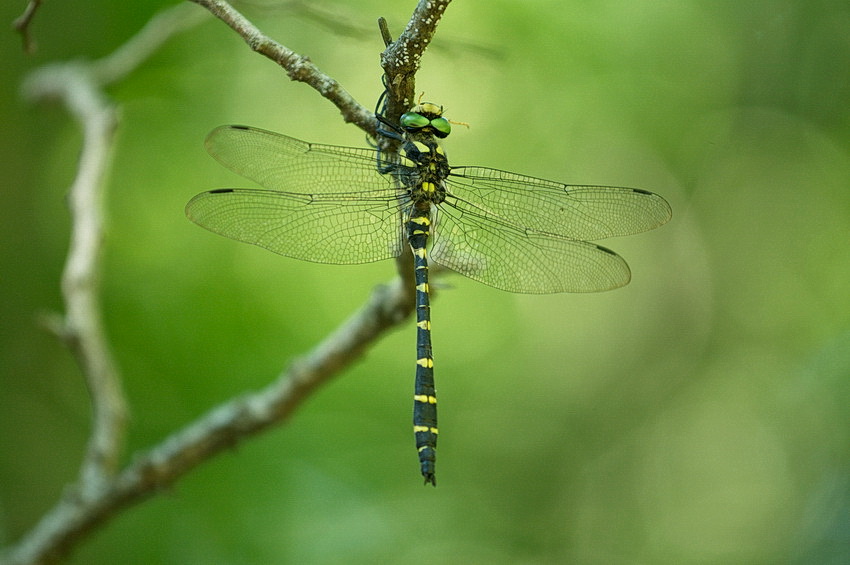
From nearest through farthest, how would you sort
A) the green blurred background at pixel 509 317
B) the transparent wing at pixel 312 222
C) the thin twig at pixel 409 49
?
the thin twig at pixel 409 49 < the transparent wing at pixel 312 222 < the green blurred background at pixel 509 317

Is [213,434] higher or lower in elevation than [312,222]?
lower

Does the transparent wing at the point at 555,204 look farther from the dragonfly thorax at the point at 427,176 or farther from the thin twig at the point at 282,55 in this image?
the thin twig at the point at 282,55

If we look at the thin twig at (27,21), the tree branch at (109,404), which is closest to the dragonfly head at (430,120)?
the tree branch at (109,404)

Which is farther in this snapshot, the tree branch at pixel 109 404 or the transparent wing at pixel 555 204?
the transparent wing at pixel 555 204

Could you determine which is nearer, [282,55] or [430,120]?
[282,55]

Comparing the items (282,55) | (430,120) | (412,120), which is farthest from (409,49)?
(430,120)

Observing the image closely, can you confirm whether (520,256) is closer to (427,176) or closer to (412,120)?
(427,176)

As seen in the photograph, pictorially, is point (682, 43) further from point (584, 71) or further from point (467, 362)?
point (467, 362)
